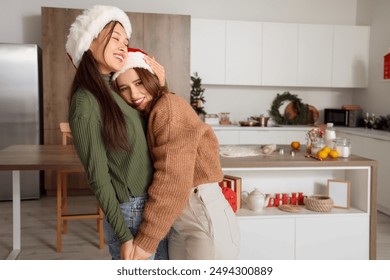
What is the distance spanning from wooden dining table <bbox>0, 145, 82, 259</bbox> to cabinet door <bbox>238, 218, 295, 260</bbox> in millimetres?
1056

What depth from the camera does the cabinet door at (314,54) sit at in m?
5.48

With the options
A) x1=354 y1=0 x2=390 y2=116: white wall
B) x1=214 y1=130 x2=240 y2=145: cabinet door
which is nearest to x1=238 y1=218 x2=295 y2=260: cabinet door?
x1=214 y1=130 x2=240 y2=145: cabinet door

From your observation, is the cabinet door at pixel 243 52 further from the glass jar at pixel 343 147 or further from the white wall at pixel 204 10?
the glass jar at pixel 343 147

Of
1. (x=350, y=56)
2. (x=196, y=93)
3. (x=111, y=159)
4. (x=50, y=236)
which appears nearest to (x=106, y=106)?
(x=111, y=159)

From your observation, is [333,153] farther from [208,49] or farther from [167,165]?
[208,49]

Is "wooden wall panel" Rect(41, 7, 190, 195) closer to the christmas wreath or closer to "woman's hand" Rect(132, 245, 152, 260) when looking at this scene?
the christmas wreath

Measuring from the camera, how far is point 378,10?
5410mm

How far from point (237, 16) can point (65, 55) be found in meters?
2.23

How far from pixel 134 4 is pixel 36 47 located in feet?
4.47

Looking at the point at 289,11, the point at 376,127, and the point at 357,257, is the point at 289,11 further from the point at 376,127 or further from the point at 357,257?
the point at 357,257

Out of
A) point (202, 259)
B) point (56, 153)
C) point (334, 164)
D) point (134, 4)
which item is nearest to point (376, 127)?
point (334, 164)

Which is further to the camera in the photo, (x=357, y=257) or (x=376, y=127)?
(x=376, y=127)

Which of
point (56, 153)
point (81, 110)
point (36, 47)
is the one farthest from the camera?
point (36, 47)

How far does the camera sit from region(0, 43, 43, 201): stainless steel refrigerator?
4.70 m
